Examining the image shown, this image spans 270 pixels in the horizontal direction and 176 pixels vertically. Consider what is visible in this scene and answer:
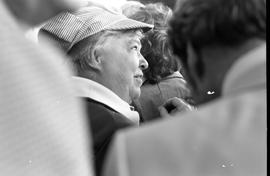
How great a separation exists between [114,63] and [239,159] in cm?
135

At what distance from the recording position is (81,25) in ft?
6.29

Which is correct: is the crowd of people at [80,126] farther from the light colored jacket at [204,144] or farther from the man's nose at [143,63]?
the man's nose at [143,63]

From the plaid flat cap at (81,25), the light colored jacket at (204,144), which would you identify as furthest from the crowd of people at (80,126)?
the plaid flat cap at (81,25)

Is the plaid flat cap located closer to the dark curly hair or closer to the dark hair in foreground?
the dark curly hair

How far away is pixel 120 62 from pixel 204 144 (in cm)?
134

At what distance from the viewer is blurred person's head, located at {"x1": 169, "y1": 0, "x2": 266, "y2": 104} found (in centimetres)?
94

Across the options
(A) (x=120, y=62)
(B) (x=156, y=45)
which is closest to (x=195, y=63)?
(A) (x=120, y=62)

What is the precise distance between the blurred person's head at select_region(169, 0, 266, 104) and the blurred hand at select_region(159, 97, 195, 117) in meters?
1.01

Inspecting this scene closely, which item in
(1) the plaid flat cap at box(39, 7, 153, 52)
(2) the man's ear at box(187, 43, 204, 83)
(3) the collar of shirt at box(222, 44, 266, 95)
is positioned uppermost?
(3) the collar of shirt at box(222, 44, 266, 95)

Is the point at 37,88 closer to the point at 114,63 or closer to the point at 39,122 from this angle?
the point at 39,122

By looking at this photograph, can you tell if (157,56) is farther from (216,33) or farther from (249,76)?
(249,76)

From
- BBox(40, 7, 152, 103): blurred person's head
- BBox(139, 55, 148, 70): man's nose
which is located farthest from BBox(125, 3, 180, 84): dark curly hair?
BBox(40, 7, 152, 103): blurred person's head

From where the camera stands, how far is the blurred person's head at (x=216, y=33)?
0.94 metres

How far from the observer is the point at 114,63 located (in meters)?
1.99
